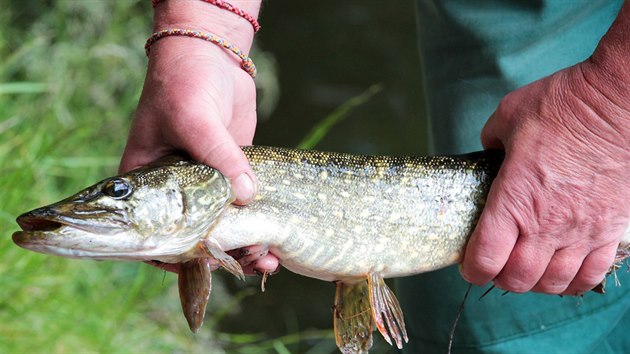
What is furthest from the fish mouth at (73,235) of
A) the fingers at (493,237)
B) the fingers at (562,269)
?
the fingers at (562,269)

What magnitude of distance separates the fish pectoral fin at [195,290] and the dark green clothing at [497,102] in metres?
1.05

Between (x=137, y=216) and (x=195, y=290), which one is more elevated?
(x=137, y=216)

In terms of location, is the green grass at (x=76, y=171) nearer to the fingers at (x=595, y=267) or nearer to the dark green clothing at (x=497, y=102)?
the dark green clothing at (x=497, y=102)

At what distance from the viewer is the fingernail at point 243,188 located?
6.77ft

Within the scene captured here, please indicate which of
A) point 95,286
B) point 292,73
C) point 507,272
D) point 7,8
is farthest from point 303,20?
point 507,272

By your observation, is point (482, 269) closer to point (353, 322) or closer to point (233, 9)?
point (353, 322)

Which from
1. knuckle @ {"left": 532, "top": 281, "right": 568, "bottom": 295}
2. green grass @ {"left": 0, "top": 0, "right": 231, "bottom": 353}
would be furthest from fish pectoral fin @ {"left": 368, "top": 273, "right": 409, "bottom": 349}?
green grass @ {"left": 0, "top": 0, "right": 231, "bottom": 353}

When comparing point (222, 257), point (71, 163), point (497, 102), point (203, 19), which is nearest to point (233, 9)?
point (203, 19)

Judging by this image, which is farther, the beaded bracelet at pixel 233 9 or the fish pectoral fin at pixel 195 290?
the beaded bracelet at pixel 233 9

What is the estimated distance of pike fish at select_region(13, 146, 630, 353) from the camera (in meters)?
1.98

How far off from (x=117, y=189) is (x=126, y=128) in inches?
125

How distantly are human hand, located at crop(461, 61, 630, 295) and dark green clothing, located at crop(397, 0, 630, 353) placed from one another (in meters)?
0.51

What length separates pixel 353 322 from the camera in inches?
90.0

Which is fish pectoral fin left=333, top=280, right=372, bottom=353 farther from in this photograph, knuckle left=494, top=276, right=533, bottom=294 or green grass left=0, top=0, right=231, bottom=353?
green grass left=0, top=0, right=231, bottom=353
